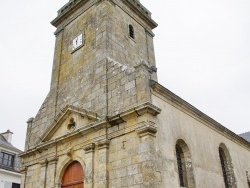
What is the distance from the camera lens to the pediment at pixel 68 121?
8.80 m

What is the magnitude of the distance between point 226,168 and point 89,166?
20.0 ft

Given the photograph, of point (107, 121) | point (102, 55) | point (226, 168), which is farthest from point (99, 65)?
point (226, 168)

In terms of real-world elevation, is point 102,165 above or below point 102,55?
below

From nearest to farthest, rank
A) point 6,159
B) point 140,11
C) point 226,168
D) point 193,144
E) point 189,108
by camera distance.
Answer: point 193,144, point 189,108, point 226,168, point 140,11, point 6,159

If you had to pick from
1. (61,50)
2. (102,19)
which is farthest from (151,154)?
(61,50)

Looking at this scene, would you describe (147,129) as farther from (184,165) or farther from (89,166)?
(184,165)

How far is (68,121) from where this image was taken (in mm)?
9438

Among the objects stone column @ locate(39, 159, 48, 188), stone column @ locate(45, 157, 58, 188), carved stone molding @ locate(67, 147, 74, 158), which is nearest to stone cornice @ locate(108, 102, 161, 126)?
carved stone molding @ locate(67, 147, 74, 158)

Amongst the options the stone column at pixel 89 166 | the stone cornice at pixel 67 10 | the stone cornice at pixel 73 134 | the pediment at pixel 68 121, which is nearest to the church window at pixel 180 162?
the stone cornice at pixel 73 134

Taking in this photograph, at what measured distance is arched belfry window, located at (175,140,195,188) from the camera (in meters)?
8.34

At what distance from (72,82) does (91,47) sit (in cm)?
149

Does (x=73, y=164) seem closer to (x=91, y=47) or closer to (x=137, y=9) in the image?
(x=91, y=47)

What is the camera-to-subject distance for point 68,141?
9.05 meters

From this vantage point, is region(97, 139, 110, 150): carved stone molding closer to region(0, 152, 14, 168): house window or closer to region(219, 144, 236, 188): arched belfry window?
region(219, 144, 236, 188): arched belfry window
